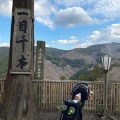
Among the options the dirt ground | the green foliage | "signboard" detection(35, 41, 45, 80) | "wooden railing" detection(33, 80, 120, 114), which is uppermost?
the green foliage

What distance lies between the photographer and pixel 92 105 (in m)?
8.92

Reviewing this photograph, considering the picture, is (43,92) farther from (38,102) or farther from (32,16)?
(32,16)

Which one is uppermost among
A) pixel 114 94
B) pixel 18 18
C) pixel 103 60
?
pixel 18 18

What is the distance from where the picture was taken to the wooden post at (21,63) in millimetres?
7480

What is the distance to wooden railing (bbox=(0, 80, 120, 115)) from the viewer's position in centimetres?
883

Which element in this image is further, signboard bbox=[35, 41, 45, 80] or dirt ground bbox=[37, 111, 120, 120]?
signboard bbox=[35, 41, 45, 80]

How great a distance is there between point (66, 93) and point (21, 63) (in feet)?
7.23

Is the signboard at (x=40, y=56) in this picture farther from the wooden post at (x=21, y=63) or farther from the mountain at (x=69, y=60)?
the mountain at (x=69, y=60)

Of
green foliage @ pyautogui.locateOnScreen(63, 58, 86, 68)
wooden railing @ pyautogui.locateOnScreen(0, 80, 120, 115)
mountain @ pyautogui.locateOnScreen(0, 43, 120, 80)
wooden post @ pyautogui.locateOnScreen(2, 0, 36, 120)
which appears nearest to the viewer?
wooden post @ pyautogui.locateOnScreen(2, 0, 36, 120)

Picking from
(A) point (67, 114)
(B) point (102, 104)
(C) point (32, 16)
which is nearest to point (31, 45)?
(C) point (32, 16)

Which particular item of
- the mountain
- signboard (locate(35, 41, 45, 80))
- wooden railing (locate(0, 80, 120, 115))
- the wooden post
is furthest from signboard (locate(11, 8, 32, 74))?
the mountain

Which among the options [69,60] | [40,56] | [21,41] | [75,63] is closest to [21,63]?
[21,41]

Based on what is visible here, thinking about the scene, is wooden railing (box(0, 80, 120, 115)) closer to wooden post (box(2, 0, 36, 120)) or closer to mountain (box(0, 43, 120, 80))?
wooden post (box(2, 0, 36, 120))

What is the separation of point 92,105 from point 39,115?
6.50ft
